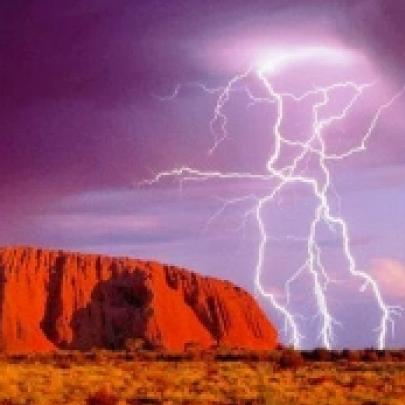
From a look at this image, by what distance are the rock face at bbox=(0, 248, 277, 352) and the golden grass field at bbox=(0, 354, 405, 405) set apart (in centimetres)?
6312

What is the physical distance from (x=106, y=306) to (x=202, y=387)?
8465 cm

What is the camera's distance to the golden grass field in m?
23.0

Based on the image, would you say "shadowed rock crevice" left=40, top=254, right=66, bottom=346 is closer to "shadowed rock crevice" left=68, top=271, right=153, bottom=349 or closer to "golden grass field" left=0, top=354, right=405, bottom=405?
"shadowed rock crevice" left=68, top=271, right=153, bottom=349

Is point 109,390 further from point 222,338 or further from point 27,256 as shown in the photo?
point 222,338

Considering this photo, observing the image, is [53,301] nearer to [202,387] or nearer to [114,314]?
[114,314]

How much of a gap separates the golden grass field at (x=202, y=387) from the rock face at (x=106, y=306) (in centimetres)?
6312

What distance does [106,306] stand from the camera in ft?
362

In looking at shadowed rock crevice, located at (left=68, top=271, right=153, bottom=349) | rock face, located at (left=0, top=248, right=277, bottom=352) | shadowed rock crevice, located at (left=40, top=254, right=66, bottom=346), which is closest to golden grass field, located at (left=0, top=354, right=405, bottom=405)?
rock face, located at (left=0, top=248, right=277, bottom=352)

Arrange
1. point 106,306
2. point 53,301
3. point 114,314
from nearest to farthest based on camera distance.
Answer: point 114,314 → point 106,306 → point 53,301

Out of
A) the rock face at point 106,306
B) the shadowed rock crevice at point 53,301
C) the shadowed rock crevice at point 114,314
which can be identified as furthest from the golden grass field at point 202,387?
the shadowed rock crevice at point 53,301

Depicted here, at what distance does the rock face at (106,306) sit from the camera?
104 metres

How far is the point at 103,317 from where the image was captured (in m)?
109

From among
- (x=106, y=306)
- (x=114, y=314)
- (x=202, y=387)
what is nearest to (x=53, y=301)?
(x=106, y=306)

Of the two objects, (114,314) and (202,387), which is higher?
(114,314)
